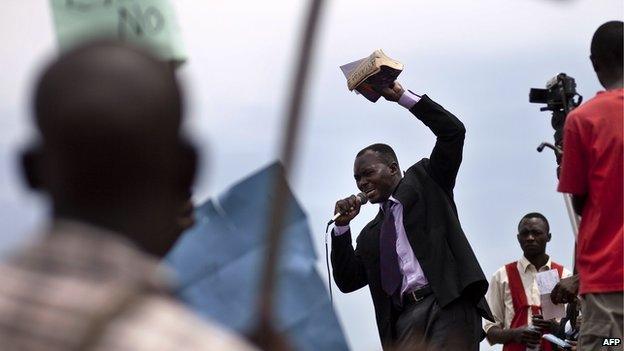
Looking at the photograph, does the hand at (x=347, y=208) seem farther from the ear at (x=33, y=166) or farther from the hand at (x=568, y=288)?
the ear at (x=33, y=166)

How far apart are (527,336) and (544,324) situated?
0.15m

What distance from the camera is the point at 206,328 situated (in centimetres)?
167

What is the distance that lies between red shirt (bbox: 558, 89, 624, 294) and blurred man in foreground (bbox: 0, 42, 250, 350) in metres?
3.33

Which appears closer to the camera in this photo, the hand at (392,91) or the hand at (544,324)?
the hand at (392,91)

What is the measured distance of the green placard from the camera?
354 centimetres

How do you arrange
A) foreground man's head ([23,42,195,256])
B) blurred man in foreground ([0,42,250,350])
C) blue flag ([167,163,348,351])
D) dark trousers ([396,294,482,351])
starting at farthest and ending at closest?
1. dark trousers ([396,294,482,351])
2. blue flag ([167,163,348,351])
3. foreground man's head ([23,42,195,256])
4. blurred man in foreground ([0,42,250,350])

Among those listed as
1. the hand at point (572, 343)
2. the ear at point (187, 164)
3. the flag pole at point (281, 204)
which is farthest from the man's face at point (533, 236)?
the flag pole at point (281, 204)

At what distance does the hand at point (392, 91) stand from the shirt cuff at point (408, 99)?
20 millimetres

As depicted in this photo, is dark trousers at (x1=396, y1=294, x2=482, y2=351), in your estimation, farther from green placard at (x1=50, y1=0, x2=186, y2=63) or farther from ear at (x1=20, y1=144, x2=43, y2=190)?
ear at (x1=20, y1=144, x2=43, y2=190)

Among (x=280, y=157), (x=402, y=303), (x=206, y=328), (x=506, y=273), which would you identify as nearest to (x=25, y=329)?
(x=206, y=328)

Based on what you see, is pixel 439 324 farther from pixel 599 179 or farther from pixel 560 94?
pixel 599 179

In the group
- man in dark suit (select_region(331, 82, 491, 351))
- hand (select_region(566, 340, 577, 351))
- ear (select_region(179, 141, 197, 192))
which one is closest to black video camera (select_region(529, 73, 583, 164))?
man in dark suit (select_region(331, 82, 491, 351))

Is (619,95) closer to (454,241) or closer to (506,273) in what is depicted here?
(454,241)

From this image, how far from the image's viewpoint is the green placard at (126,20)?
3539 mm
